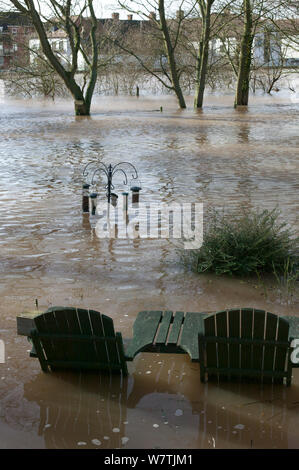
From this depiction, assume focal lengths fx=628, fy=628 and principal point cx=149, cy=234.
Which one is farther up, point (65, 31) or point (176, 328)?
point (65, 31)

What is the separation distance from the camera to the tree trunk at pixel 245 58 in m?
29.9

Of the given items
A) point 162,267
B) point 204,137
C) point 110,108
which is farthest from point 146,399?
point 110,108

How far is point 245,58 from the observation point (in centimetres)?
3131

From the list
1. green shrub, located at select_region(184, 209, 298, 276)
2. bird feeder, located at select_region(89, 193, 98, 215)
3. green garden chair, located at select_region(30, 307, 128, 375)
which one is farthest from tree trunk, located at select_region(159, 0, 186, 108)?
green garden chair, located at select_region(30, 307, 128, 375)

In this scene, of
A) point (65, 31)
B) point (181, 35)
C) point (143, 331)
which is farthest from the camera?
point (181, 35)

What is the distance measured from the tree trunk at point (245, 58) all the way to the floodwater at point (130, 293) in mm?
13605

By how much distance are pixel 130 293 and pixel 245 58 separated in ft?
86.7

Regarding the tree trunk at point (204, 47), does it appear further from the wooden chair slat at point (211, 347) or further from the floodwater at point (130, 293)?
the wooden chair slat at point (211, 347)

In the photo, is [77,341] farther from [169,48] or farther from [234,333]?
[169,48]

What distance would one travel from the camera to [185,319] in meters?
5.71

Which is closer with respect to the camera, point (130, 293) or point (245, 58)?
point (130, 293)

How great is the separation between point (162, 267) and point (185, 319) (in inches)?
92.9

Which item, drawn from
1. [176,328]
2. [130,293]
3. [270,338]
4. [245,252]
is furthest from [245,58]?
[270,338]
